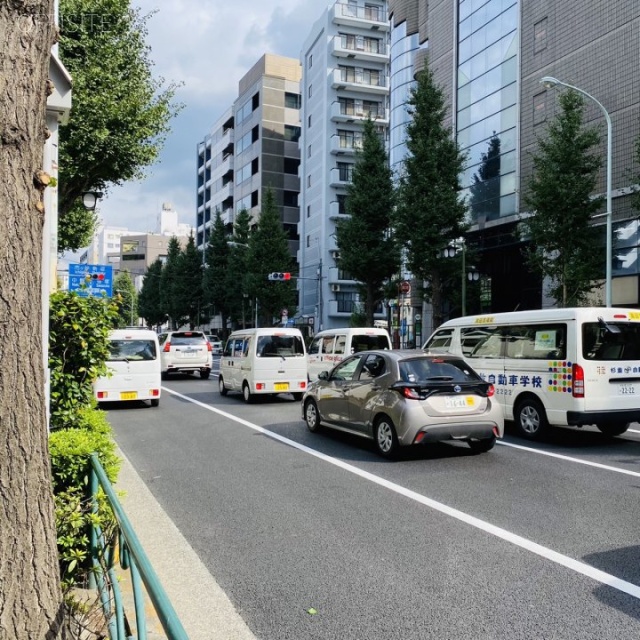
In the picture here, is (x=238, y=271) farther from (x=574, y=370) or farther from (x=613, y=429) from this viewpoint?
(x=574, y=370)

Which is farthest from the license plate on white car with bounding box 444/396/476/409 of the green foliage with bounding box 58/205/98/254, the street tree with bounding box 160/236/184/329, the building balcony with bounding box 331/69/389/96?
the street tree with bounding box 160/236/184/329

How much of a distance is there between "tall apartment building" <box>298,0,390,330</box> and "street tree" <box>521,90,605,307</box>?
108ft

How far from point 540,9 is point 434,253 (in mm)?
12796

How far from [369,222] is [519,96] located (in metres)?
9.49

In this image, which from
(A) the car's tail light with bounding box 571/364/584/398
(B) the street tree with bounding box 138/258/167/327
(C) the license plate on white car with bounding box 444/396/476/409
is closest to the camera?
(C) the license plate on white car with bounding box 444/396/476/409

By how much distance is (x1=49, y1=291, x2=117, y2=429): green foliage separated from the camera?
663cm

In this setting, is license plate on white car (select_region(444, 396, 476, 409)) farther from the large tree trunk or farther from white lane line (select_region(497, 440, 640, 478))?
the large tree trunk

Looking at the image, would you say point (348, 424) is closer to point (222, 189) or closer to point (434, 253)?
point (434, 253)

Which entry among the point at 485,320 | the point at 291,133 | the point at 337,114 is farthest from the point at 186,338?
Answer: the point at 291,133

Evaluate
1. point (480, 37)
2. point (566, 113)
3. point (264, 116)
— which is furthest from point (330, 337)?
point (264, 116)

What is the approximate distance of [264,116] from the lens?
6694 cm

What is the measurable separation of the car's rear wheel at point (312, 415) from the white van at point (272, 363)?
484 cm

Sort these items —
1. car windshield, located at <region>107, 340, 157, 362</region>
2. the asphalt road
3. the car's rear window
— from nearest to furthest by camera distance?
the asphalt road
car windshield, located at <region>107, 340, 157, 362</region>
the car's rear window

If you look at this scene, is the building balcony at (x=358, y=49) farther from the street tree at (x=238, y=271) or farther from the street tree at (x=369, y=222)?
the street tree at (x=369, y=222)
